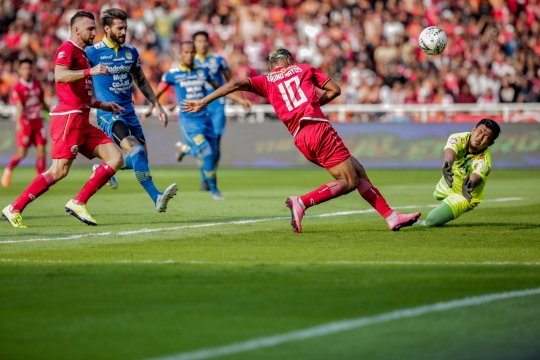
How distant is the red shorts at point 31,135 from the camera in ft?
59.3

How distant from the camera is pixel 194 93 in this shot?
15.5m

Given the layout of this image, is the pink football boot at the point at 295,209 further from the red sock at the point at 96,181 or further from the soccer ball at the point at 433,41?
the soccer ball at the point at 433,41

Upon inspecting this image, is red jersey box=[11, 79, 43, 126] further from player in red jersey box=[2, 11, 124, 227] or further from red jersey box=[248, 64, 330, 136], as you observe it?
red jersey box=[248, 64, 330, 136]

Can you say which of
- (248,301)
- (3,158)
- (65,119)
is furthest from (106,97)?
(3,158)

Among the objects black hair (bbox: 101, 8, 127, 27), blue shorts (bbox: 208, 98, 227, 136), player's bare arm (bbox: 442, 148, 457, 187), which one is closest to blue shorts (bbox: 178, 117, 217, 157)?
blue shorts (bbox: 208, 98, 227, 136)

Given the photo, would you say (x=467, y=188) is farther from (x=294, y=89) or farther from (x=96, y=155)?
(x=96, y=155)

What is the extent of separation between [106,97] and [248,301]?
6471 millimetres

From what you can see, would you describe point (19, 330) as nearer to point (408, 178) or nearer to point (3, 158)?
point (408, 178)

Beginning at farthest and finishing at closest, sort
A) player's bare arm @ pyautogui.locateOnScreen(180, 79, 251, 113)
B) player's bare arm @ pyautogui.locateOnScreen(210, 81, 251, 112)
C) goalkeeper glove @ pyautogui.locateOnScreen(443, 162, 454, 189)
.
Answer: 1. player's bare arm @ pyautogui.locateOnScreen(210, 81, 251, 112)
2. goalkeeper glove @ pyautogui.locateOnScreen(443, 162, 454, 189)
3. player's bare arm @ pyautogui.locateOnScreen(180, 79, 251, 113)

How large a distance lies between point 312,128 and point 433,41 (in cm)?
388

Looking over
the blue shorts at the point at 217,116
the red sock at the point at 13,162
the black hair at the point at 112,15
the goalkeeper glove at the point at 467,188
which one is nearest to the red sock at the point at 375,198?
the goalkeeper glove at the point at 467,188

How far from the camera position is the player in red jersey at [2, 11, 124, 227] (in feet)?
32.2

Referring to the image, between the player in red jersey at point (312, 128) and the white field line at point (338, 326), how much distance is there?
3.63 m

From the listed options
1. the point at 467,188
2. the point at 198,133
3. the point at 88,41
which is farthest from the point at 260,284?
the point at 198,133
